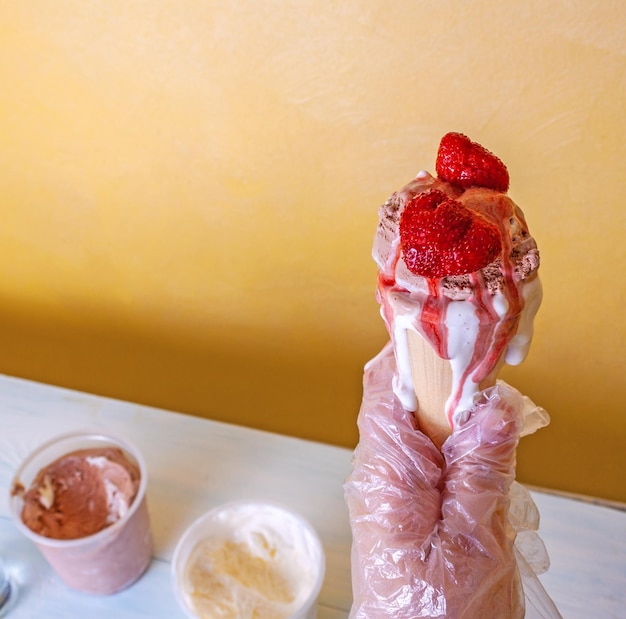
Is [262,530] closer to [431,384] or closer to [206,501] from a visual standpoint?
[206,501]

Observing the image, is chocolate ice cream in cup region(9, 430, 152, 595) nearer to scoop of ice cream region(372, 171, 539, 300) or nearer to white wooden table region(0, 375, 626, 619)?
white wooden table region(0, 375, 626, 619)

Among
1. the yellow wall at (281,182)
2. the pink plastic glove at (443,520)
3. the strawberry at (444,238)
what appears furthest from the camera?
the yellow wall at (281,182)

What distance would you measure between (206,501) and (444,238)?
681 mm

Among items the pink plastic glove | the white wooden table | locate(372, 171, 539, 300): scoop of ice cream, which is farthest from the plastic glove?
the white wooden table

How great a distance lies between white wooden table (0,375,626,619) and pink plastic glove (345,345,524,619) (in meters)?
0.32

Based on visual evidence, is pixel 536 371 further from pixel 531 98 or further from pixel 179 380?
pixel 179 380

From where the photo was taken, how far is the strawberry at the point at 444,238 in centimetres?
45

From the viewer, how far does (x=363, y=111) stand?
2.88ft

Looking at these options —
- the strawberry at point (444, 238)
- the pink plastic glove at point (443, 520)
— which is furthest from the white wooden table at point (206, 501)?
the strawberry at point (444, 238)

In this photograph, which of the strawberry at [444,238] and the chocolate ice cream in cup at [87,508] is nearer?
the strawberry at [444,238]

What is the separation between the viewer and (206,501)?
1.00m

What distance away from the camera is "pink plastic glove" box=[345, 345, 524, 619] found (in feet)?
1.91

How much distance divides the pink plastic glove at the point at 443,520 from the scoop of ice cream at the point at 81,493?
1.24 ft

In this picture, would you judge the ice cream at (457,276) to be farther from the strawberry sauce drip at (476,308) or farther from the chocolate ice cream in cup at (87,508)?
the chocolate ice cream in cup at (87,508)
